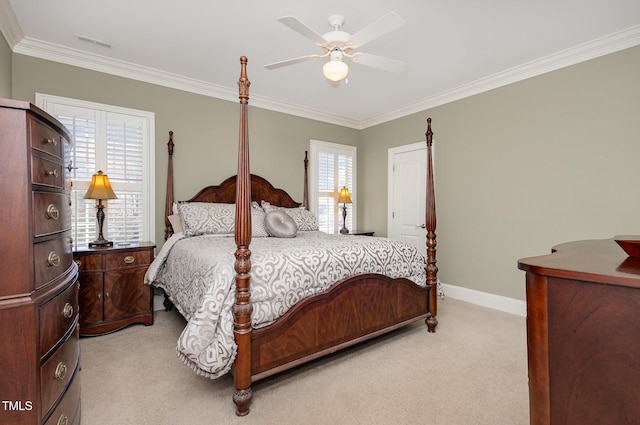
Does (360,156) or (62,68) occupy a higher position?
(62,68)

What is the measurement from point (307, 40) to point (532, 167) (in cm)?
269

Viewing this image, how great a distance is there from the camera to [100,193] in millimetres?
2871

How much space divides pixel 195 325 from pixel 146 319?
1736 millimetres

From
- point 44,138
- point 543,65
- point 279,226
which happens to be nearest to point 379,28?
point 44,138

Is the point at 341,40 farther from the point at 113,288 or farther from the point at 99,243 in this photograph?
the point at 113,288

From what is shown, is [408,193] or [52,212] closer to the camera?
[52,212]

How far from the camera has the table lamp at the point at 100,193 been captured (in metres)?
2.86

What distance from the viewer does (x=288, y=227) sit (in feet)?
10.7

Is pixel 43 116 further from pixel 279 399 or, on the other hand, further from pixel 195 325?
pixel 279 399

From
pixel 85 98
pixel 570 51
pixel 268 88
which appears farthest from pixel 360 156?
pixel 85 98

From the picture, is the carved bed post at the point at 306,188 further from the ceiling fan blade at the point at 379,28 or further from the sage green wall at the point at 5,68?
the sage green wall at the point at 5,68

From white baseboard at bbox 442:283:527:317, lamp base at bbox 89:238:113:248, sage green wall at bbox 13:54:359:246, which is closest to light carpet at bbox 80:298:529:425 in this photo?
white baseboard at bbox 442:283:527:317

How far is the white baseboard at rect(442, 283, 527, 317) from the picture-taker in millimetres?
3401

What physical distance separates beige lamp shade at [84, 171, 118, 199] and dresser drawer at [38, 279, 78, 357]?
5.55ft
